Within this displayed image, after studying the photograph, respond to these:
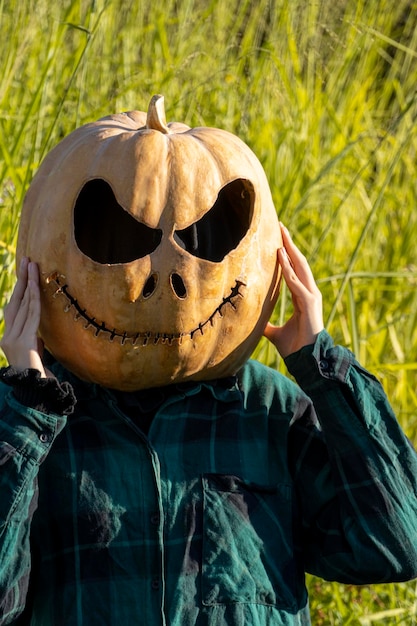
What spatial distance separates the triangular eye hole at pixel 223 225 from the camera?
6.78 ft

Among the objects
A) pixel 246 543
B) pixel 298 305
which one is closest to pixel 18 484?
pixel 246 543

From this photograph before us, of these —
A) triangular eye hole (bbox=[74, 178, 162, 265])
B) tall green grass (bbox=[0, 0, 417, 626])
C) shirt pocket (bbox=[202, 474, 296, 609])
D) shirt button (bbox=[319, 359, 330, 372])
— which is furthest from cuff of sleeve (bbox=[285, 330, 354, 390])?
tall green grass (bbox=[0, 0, 417, 626])

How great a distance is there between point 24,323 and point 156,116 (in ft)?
1.59

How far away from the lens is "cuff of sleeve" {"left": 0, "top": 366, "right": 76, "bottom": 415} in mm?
1860

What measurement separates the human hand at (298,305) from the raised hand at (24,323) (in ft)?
1.65

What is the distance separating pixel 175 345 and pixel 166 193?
11.4 inches

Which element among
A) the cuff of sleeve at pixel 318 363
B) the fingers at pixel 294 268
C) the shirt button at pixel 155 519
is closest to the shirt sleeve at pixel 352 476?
the cuff of sleeve at pixel 318 363

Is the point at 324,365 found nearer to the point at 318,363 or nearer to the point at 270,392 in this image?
the point at 318,363

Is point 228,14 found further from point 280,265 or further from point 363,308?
point 280,265

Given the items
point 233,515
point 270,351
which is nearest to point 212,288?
point 233,515

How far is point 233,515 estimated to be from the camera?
1.97 meters

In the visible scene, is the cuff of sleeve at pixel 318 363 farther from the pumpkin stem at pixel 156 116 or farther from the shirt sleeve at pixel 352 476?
Answer: the pumpkin stem at pixel 156 116

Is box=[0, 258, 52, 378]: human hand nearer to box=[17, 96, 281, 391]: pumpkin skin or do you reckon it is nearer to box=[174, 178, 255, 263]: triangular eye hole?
box=[17, 96, 281, 391]: pumpkin skin

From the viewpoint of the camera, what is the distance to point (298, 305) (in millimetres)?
2109
